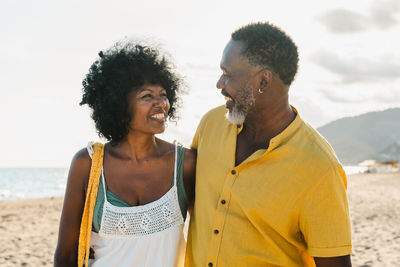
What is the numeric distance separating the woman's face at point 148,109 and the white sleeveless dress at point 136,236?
1.58 feet

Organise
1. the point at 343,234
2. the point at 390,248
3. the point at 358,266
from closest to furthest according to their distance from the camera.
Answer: the point at 343,234, the point at 358,266, the point at 390,248

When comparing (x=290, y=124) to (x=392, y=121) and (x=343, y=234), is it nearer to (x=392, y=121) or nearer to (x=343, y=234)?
(x=343, y=234)

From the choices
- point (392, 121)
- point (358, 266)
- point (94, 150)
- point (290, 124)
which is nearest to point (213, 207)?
point (290, 124)

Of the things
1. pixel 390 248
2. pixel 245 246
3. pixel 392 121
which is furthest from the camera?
pixel 392 121

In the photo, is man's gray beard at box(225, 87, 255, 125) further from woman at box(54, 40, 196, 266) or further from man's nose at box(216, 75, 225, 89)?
woman at box(54, 40, 196, 266)

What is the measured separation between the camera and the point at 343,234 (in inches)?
91.4

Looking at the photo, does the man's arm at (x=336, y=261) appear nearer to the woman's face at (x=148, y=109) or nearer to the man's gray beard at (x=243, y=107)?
the man's gray beard at (x=243, y=107)

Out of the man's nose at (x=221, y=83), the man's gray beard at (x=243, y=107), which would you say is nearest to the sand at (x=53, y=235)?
the man's gray beard at (x=243, y=107)

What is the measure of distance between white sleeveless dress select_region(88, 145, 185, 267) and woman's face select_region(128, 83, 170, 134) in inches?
18.9

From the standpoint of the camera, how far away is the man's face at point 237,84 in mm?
2730

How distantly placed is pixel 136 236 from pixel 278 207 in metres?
0.96

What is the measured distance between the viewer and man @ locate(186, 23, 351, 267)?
2.36 meters

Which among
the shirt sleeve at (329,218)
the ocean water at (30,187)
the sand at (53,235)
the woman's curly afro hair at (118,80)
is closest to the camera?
the shirt sleeve at (329,218)

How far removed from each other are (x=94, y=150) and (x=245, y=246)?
1219mm
